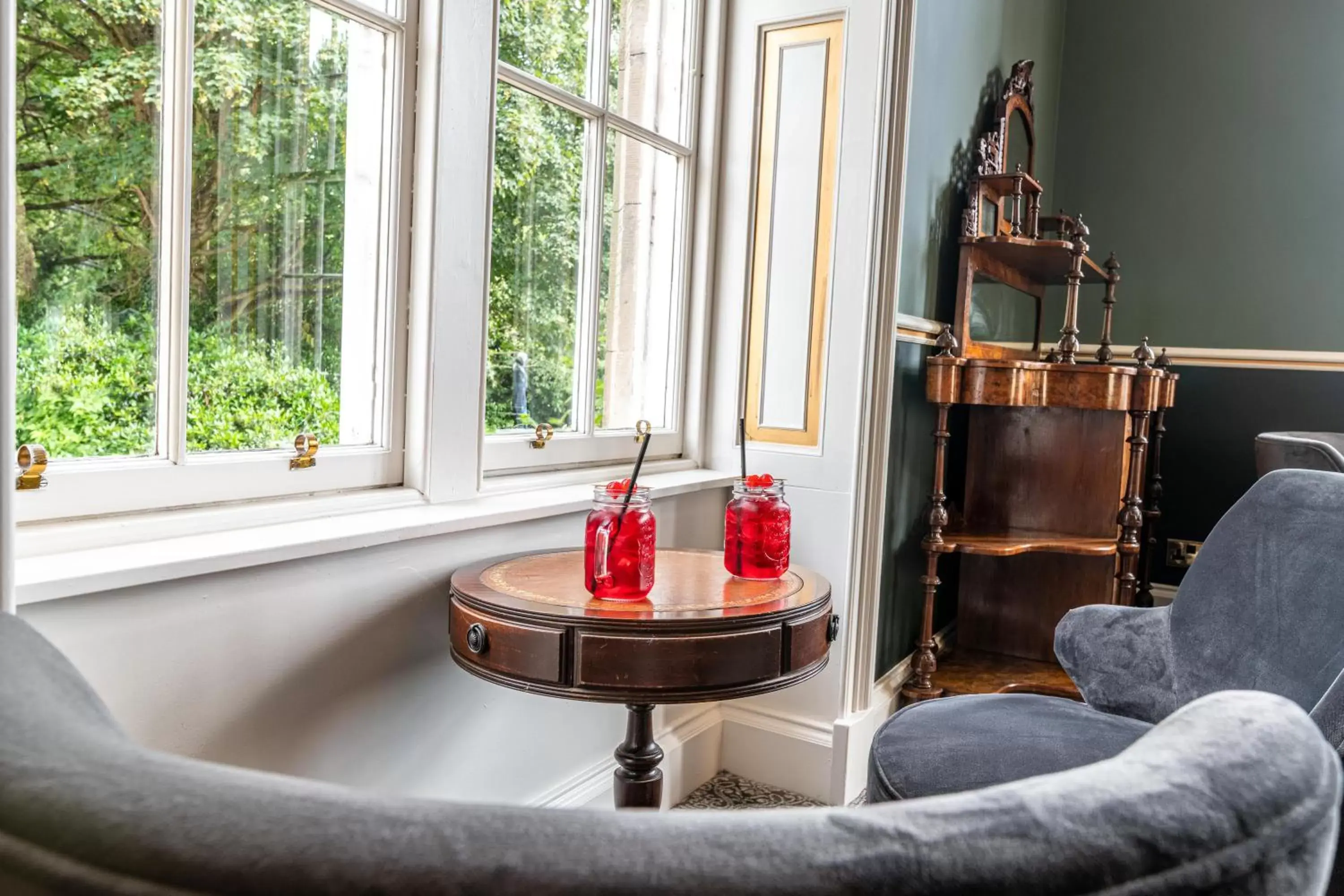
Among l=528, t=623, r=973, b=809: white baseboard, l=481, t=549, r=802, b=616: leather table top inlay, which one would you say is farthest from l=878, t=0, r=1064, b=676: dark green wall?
l=481, t=549, r=802, b=616: leather table top inlay

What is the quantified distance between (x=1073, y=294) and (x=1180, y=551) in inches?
67.5

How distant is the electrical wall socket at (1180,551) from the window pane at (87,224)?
156 inches

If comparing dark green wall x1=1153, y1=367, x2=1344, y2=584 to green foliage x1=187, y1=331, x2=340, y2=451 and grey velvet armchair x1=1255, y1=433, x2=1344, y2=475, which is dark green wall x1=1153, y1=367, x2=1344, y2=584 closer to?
grey velvet armchair x1=1255, y1=433, x2=1344, y2=475

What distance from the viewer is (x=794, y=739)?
2.51m

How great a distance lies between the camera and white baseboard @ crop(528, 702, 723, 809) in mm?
2029

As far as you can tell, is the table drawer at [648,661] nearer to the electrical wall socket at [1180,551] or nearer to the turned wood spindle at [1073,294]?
the turned wood spindle at [1073,294]

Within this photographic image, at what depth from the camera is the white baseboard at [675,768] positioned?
203cm

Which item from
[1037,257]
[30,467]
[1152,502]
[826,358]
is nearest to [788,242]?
[826,358]

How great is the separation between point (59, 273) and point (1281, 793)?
1337 millimetres

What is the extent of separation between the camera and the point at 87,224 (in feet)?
4.02

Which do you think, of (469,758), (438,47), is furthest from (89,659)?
(438,47)

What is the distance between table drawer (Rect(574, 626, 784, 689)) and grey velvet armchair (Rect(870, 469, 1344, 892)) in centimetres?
36

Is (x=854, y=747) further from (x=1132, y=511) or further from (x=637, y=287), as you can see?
(x=637, y=287)

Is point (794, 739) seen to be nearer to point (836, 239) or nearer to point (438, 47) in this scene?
point (836, 239)
